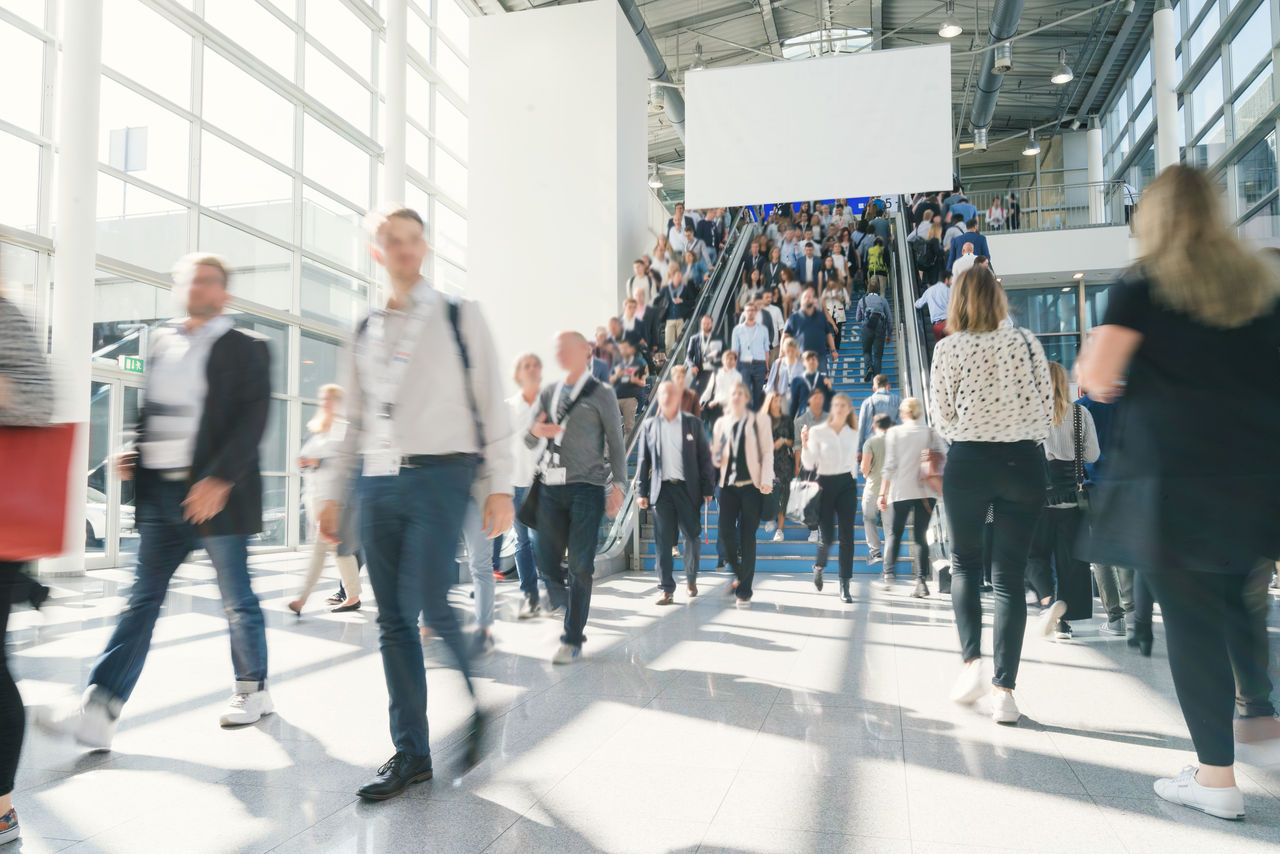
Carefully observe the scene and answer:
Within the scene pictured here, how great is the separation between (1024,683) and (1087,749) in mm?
1054

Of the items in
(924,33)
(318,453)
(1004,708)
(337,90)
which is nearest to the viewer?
(1004,708)

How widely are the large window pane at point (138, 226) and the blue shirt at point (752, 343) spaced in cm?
664

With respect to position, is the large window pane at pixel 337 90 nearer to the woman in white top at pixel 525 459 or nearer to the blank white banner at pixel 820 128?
the blank white banner at pixel 820 128

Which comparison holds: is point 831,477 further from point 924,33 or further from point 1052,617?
point 924,33

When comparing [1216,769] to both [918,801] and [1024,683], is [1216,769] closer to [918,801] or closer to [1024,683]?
[918,801]

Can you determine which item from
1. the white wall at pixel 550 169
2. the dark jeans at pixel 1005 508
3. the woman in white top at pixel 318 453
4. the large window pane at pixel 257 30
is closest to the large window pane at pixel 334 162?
the large window pane at pixel 257 30

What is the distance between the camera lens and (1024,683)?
410 cm

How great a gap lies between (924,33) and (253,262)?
1681 centimetres

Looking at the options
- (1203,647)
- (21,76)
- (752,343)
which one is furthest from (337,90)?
(1203,647)

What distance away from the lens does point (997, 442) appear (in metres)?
3.39

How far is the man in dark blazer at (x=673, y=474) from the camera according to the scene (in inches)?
265

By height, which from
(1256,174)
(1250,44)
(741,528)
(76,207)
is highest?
(1250,44)

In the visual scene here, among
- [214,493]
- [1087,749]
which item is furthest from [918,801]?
[214,493]

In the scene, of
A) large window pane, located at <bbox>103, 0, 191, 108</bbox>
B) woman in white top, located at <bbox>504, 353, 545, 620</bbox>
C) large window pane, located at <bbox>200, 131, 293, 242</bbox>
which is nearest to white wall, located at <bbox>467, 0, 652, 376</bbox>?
large window pane, located at <bbox>200, 131, 293, 242</bbox>
